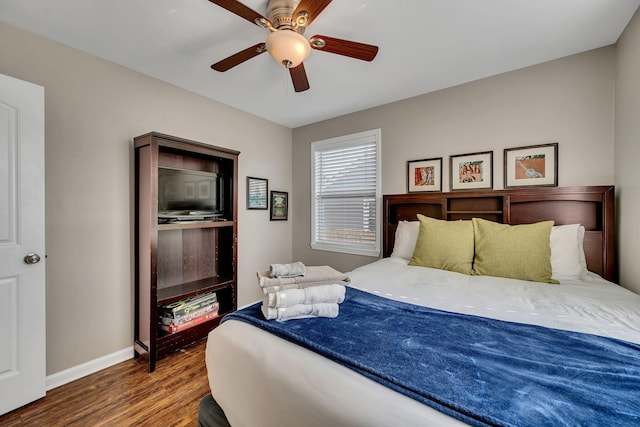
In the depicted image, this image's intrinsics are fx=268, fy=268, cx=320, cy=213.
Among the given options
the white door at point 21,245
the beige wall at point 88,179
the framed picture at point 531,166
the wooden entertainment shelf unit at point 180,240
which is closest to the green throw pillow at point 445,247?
the framed picture at point 531,166

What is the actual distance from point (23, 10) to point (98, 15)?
0.43 m

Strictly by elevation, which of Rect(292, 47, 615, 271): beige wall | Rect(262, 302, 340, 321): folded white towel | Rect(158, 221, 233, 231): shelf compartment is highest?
Rect(292, 47, 615, 271): beige wall

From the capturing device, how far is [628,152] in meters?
1.80

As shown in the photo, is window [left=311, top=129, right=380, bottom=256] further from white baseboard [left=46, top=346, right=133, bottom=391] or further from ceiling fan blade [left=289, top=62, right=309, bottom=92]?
white baseboard [left=46, top=346, right=133, bottom=391]

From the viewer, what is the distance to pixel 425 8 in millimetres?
1671

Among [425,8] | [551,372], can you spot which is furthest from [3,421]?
[425,8]

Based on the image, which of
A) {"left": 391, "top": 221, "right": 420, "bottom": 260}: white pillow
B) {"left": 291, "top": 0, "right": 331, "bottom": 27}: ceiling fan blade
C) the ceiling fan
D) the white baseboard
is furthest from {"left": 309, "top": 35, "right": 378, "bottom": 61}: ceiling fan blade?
the white baseboard

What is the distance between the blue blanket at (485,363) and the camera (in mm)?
622

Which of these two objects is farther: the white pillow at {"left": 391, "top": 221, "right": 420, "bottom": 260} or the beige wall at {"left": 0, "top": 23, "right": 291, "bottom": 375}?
the white pillow at {"left": 391, "top": 221, "right": 420, "bottom": 260}

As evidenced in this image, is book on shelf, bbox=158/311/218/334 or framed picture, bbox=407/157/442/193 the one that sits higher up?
framed picture, bbox=407/157/442/193

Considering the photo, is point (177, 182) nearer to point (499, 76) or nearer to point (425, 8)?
point (425, 8)

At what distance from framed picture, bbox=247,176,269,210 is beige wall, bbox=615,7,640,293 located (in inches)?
131

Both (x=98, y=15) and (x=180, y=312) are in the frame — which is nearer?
(x=98, y=15)

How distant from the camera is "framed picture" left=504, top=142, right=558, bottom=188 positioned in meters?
2.26
